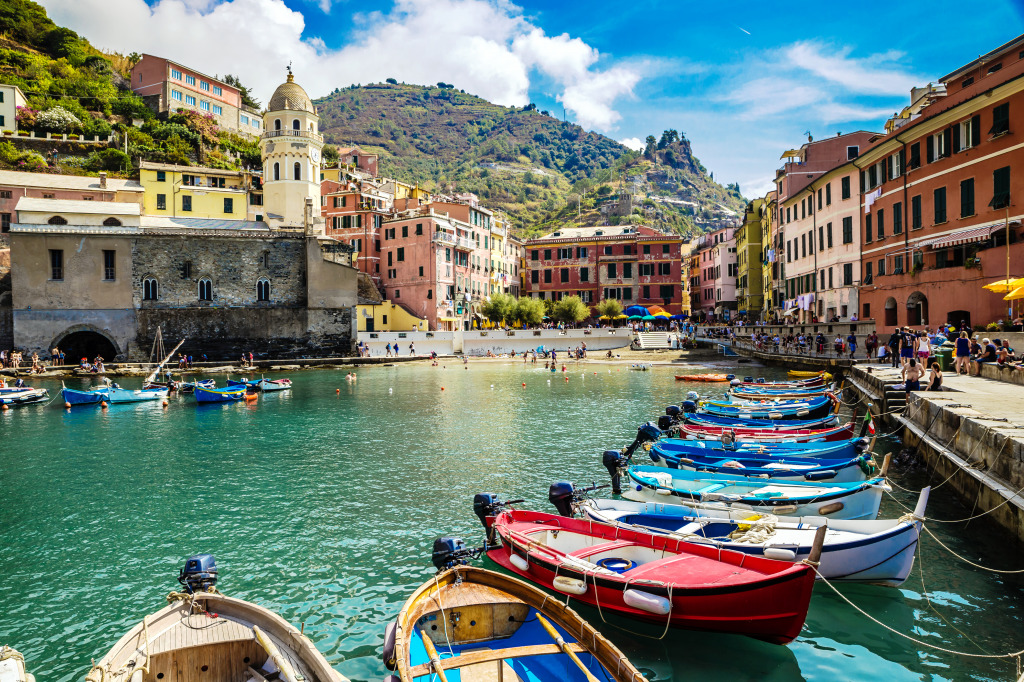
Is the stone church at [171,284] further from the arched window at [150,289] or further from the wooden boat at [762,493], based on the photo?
the wooden boat at [762,493]

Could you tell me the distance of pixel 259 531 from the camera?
44.7 feet

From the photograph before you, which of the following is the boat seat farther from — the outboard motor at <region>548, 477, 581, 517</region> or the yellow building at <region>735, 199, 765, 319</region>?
the yellow building at <region>735, 199, 765, 319</region>

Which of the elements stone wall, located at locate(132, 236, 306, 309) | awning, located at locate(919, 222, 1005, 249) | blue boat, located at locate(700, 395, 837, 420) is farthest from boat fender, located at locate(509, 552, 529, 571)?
stone wall, located at locate(132, 236, 306, 309)

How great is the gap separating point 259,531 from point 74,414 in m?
24.5

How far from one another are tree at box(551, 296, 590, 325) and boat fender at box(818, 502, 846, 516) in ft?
201

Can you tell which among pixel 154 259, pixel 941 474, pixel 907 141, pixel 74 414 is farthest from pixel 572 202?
pixel 941 474

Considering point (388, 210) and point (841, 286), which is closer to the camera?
point (841, 286)

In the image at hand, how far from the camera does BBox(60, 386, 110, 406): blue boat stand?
111 ft

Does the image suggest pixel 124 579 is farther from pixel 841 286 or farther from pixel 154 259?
pixel 154 259

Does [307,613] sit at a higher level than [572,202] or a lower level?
lower

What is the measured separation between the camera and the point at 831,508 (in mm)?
10531

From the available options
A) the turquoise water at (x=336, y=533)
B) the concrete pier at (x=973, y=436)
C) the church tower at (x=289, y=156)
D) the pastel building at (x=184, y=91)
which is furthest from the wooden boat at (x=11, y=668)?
the pastel building at (x=184, y=91)

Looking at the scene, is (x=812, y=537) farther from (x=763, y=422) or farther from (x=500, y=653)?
(x=763, y=422)

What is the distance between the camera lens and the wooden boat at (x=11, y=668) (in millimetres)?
5977
